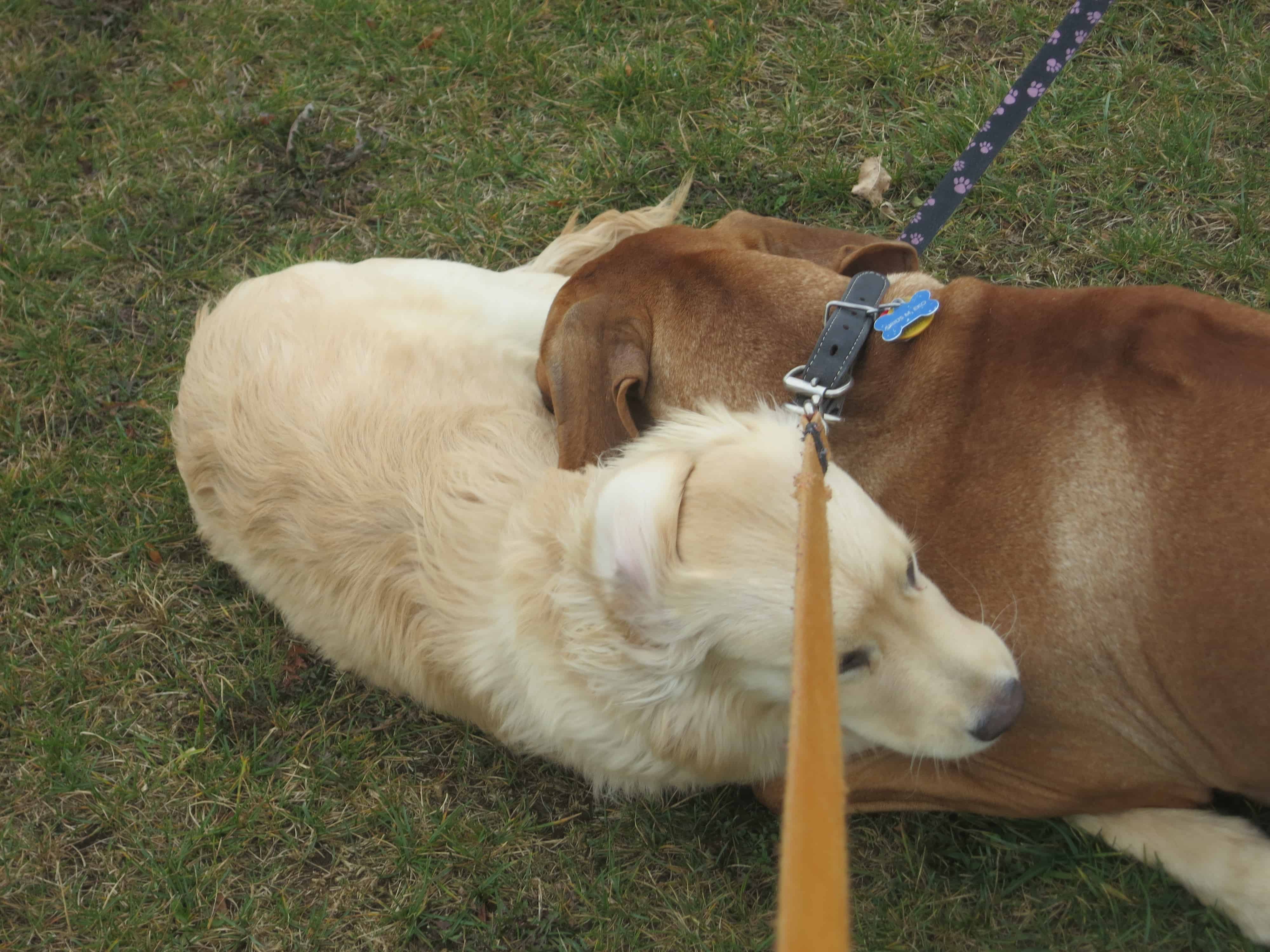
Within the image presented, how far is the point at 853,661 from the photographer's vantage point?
2.11 meters

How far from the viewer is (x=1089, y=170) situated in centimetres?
361

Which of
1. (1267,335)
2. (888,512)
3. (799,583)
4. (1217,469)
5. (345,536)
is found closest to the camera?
(799,583)

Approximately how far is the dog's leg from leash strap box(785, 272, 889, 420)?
1289 millimetres

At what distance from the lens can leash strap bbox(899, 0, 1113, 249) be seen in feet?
10.0

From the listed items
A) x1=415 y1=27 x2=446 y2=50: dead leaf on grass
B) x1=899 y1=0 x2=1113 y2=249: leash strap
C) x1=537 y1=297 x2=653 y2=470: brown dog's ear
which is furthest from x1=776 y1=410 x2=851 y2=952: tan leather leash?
x1=415 y1=27 x2=446 y2=50: dead leaf on grass

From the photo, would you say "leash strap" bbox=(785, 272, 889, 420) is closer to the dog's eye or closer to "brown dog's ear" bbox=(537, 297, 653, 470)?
"brown dog's ear" bbox=(537, 297, 653, 470)

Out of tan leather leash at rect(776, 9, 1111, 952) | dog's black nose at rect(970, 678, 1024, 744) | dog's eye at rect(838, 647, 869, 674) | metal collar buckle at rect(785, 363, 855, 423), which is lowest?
dog's black nose at rect(970, 678, 1024, 744)

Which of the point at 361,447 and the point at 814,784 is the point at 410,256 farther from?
the point at 814,784

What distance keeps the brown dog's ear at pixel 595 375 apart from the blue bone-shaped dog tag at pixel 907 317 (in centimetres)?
64

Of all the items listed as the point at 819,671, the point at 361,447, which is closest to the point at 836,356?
the point at 819,671

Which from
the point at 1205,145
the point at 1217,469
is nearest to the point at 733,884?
the point at 1217,469

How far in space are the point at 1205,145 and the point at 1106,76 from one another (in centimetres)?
46

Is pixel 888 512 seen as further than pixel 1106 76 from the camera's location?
No

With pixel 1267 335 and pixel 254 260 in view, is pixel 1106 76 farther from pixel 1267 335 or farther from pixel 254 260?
pixel 254 260
